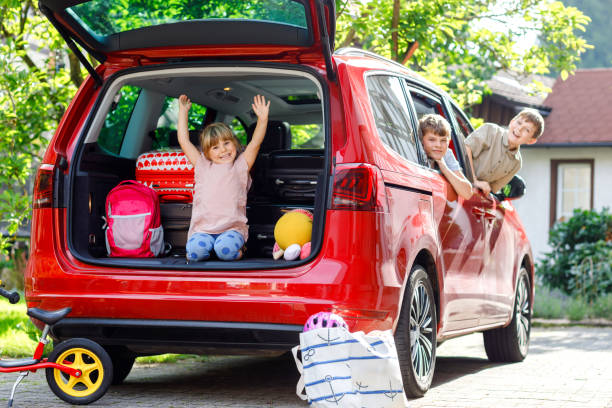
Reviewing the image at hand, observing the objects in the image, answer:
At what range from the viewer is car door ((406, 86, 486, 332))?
6.02 metres

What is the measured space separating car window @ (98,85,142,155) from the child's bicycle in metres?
1.41

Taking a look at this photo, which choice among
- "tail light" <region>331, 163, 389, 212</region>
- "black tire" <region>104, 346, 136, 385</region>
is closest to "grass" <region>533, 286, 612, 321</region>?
"black tire" <region>104, 346, 136, 385</region>

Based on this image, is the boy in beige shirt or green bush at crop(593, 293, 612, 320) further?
green bush at crop(593, 293, 612, 320)

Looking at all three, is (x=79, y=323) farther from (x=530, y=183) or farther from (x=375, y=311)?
(x=530, y=183)

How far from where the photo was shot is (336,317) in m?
4.68

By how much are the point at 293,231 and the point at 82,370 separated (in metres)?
1.32

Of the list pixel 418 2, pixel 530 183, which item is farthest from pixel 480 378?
pixel 530 183

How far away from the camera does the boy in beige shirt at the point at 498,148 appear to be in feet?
23.8

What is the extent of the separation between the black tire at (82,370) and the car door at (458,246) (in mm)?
2060

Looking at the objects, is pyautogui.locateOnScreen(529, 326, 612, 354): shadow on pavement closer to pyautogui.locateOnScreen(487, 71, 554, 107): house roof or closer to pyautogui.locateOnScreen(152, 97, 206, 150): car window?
pyautogui.locateOnScreen(152, 97, 206, 150): car window

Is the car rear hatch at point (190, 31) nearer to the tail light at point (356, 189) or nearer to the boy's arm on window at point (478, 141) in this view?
the tail light at point (356, 189)

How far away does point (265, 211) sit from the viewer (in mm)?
6152

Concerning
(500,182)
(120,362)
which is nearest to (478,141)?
(500,182)

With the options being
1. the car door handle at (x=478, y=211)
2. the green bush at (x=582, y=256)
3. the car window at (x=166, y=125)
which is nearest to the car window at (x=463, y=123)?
the car door handle at (x=478, y=211)
